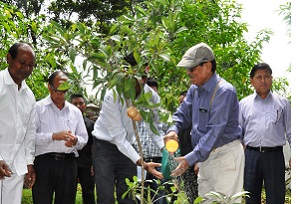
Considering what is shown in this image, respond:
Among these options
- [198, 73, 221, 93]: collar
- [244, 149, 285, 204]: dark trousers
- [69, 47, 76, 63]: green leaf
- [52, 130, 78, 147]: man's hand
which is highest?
[69, 47, 76, 63]: green leaf

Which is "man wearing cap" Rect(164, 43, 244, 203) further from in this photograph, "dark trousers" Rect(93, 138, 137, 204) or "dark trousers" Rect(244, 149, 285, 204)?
"dark trousers" Rect(244, 149, 285, 204)

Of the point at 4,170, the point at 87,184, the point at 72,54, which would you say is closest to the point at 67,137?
the point at 4,170

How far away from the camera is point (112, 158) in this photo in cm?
543

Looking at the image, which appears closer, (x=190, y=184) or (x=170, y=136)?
(x=170, y=136)

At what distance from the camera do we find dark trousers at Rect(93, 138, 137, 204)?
17.6 ft

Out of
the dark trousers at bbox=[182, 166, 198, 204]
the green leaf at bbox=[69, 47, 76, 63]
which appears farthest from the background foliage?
the dark trousers at bbox=[182, 166, 198, 204]

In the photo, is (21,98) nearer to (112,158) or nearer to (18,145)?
(18,145)

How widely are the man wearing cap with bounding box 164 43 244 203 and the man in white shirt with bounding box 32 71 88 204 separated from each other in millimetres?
1648

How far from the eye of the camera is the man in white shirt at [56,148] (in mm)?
5906

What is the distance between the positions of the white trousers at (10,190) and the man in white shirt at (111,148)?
0.75m

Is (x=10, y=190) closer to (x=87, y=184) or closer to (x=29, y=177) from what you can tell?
(x=29, y=177)

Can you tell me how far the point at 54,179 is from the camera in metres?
6.00

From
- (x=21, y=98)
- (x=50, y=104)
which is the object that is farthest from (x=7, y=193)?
(x=50, y=104)

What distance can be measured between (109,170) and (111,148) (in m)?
0.21
